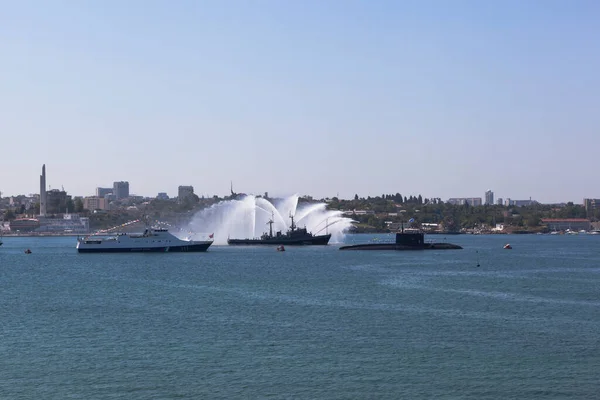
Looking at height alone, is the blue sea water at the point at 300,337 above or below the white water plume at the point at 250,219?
below

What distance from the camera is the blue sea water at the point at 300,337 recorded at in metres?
31.2

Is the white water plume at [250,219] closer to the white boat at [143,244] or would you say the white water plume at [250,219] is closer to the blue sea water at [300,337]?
the white boat at [143,244]

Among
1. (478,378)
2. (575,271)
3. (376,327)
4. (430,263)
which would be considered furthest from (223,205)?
(478,378)

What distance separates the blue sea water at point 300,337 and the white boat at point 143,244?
133 ft

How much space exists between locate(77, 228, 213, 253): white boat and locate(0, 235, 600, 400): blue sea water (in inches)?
1595

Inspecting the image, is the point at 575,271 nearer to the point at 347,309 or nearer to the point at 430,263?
the point at 430,263

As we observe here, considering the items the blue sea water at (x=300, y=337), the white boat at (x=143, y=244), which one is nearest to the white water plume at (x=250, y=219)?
the white boat at (x=143, y=244)

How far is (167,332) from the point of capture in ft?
141

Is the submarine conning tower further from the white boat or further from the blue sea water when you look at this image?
the blue sea water

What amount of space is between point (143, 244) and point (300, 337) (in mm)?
80656

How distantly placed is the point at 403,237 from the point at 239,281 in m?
64.9

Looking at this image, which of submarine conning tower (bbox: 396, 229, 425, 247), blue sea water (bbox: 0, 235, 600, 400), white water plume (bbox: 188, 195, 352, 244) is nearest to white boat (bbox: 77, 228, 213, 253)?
submarine conning tower (bbox: 396, 229, 425, 247)

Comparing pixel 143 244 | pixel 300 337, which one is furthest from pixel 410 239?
pixel 300 337

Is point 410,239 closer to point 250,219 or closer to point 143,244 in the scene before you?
point 143,244
